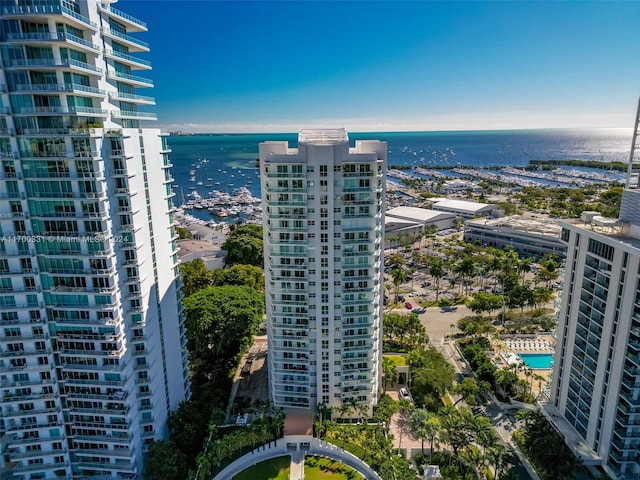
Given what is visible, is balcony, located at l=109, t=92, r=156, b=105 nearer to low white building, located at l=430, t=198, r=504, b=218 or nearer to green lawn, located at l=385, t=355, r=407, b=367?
green lawn, located at l=385, t=355, r=407, b=367

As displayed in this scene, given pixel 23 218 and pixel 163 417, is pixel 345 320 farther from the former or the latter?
pixel 23 218

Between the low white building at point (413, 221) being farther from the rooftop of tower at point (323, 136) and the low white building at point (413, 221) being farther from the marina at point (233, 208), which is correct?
the rooftop of tower at point (323, 136)

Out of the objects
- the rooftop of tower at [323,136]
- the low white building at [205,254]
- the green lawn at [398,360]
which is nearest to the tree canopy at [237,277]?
the low white building at [205,254]

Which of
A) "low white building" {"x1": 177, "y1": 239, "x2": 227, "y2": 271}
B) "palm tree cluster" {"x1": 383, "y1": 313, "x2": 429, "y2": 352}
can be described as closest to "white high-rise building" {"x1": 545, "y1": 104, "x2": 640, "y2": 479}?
"palm tree cluster" {"x1": 383, "y1": 313, "x2": 429, "y2": 352}

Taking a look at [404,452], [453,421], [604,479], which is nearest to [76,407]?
[404,452]

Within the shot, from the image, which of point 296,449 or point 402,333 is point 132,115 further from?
point 402,333

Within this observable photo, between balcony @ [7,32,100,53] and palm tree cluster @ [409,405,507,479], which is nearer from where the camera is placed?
balcony @ [7,32,100,53]

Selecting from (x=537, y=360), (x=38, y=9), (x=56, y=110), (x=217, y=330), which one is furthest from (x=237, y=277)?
(x=38, y=9)
